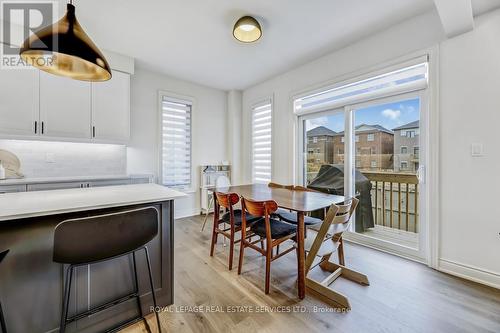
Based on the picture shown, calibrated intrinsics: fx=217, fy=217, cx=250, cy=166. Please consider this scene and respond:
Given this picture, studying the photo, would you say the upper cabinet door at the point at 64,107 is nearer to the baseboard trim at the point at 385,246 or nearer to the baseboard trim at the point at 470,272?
the baseboard trim at the point at 385,246

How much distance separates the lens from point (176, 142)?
14.2 ft

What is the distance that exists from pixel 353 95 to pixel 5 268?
143 inches

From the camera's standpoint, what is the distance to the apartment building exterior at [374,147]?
2.78 metres

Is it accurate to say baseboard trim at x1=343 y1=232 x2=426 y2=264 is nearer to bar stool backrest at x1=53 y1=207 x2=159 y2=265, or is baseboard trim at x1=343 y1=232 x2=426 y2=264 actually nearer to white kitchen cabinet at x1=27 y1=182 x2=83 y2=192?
bar stool backrest at x1=53 y1=207 x2=159 y2=265

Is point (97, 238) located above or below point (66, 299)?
above

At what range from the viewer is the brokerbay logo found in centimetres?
231

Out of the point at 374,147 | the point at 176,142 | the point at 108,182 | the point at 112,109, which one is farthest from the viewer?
the point at 176,142

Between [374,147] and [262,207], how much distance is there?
1928 millimetres

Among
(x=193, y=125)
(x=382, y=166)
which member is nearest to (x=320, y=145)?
(x=382, y=166)

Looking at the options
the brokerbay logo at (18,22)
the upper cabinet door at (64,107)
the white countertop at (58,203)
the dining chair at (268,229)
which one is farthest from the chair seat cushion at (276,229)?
the brokerbay logo at (18,22)

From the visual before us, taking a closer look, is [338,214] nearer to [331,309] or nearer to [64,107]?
[331,309]

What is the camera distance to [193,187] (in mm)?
4551

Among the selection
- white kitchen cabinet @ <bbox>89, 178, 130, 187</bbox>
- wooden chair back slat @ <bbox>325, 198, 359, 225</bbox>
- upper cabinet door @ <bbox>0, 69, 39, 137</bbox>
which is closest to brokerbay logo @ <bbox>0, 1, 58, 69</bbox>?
upper cabinet door @ <bbox>0, 69, 39, 137</bbox>

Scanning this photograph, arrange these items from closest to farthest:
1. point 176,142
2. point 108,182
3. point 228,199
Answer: point 228,199 < point 108,182 < point 176,142
